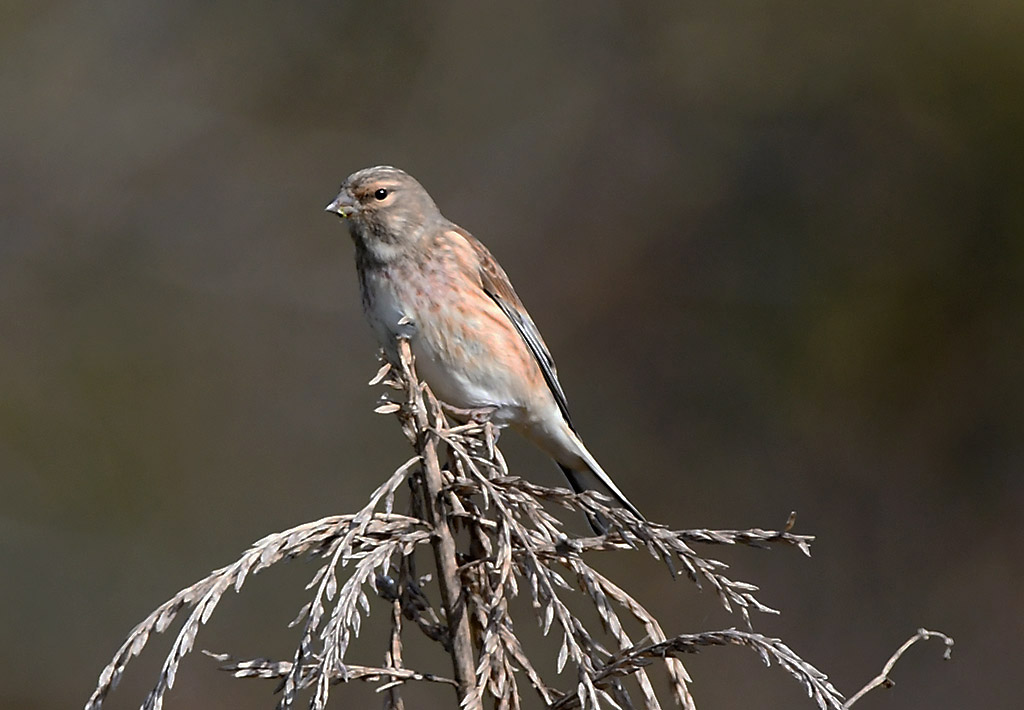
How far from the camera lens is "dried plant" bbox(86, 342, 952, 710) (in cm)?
186

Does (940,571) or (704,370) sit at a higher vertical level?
(704,370)

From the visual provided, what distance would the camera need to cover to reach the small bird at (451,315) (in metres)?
3.60

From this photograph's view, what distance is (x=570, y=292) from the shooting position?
8.78 metres

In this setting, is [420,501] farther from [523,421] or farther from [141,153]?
[141,153]

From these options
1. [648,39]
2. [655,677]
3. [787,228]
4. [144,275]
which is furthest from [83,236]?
[655,677]

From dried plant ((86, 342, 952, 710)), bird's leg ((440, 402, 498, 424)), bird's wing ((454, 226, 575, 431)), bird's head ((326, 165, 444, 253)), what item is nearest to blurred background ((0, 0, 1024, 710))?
bird's wing ((454, 226, 575, 431))

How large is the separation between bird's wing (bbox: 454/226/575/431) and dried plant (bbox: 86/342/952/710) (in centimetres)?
166

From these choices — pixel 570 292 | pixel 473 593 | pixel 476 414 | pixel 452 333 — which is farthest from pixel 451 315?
pixel 570 292

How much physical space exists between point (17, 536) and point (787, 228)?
5.39m

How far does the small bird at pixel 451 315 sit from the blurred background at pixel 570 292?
314 cm

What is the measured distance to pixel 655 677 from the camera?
5969mm

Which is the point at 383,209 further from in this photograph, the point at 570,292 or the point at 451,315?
the point at 570,292

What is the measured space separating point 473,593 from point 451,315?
1635mm

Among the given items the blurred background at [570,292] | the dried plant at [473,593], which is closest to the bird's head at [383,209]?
the dried plant at [473,593]
